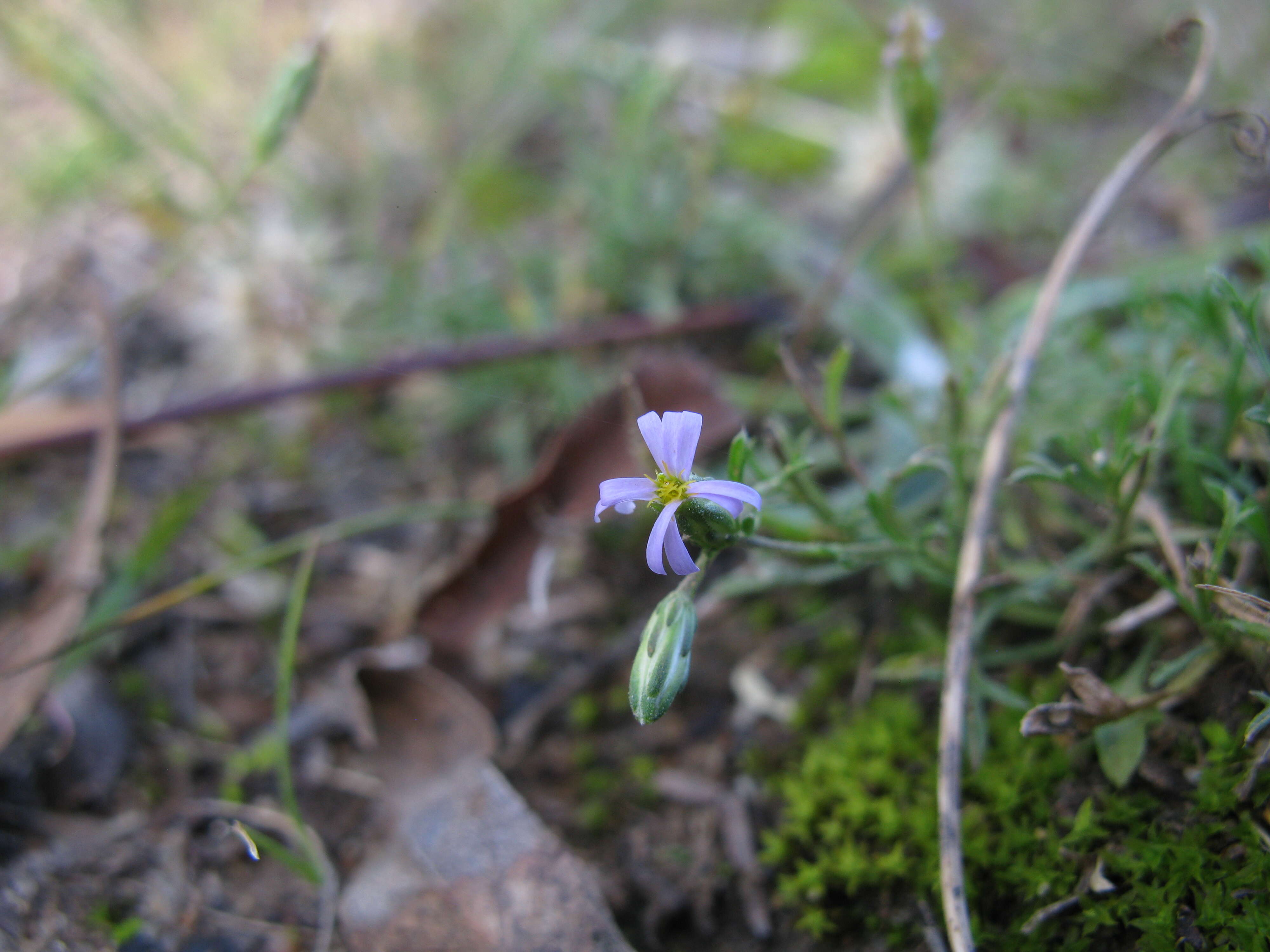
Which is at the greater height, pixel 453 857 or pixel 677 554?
pixel 677 554

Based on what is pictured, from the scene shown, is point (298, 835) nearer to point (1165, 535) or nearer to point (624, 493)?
point (624, 493)

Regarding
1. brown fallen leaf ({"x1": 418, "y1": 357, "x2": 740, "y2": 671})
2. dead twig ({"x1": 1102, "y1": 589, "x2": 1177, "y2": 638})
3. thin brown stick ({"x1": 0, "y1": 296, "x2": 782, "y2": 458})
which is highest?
thin brown stick ({"x1": 0, "y1": 296, "x2": 782, "y2": 458})

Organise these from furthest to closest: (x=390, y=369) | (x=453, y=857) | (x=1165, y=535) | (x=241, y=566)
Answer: (x=390, y=369), (x=241, y=566), (x=453, y=857), (x=1165, y=535)

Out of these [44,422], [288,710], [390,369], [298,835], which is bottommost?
[298,835]

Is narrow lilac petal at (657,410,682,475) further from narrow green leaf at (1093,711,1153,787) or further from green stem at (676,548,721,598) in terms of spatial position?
narrow green leaf at (1093,711,1153,787)

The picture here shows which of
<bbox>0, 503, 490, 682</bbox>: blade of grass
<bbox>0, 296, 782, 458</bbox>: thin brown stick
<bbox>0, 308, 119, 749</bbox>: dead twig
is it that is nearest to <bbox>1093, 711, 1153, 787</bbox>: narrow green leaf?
<bbox>0, 503, 490, 682</bbox>: blade of grass

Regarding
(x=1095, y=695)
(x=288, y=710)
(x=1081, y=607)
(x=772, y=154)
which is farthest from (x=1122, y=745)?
(x=772, y=154)
